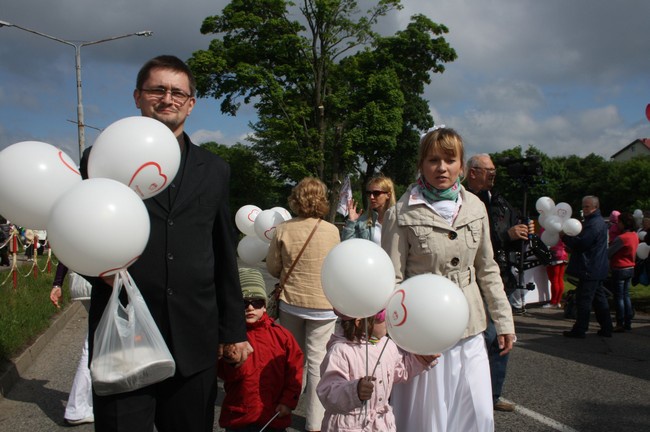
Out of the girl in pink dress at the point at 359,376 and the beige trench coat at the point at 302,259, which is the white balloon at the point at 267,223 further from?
the girl in pink dress at the point at 359,376

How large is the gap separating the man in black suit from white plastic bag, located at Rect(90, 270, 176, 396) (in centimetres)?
17

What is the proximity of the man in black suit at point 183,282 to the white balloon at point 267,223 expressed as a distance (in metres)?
2.79

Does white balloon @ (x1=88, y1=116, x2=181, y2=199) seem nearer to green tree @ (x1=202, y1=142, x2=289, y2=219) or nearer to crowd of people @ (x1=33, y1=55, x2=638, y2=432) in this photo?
crowd of people @ (x1=33, y1=55, x2=638, y2=432)

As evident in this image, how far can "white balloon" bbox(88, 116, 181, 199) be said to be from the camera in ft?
6.19

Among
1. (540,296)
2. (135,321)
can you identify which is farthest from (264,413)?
(540,296)

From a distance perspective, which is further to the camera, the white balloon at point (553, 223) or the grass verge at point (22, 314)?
the white balloon at point (553, 223)

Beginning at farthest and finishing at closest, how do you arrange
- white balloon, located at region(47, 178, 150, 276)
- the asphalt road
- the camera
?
the camera → the asphalt road → white balloon, located at region(47, 178, 150, 276)

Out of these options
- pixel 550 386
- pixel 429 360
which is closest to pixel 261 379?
pixel 429 360

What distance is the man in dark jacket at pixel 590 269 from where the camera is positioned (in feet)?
25.5

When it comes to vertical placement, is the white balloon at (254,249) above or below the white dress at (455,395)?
above

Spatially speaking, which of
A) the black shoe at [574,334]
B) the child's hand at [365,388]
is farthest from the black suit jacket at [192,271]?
the black shoe at [574,334]

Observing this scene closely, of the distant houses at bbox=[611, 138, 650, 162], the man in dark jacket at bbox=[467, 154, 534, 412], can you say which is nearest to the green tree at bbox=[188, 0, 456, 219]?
the man in dark jacket at bbox=[467, 154, 534, 412]

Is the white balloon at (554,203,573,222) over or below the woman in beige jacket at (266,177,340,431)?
over

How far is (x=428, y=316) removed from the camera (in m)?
2.28
